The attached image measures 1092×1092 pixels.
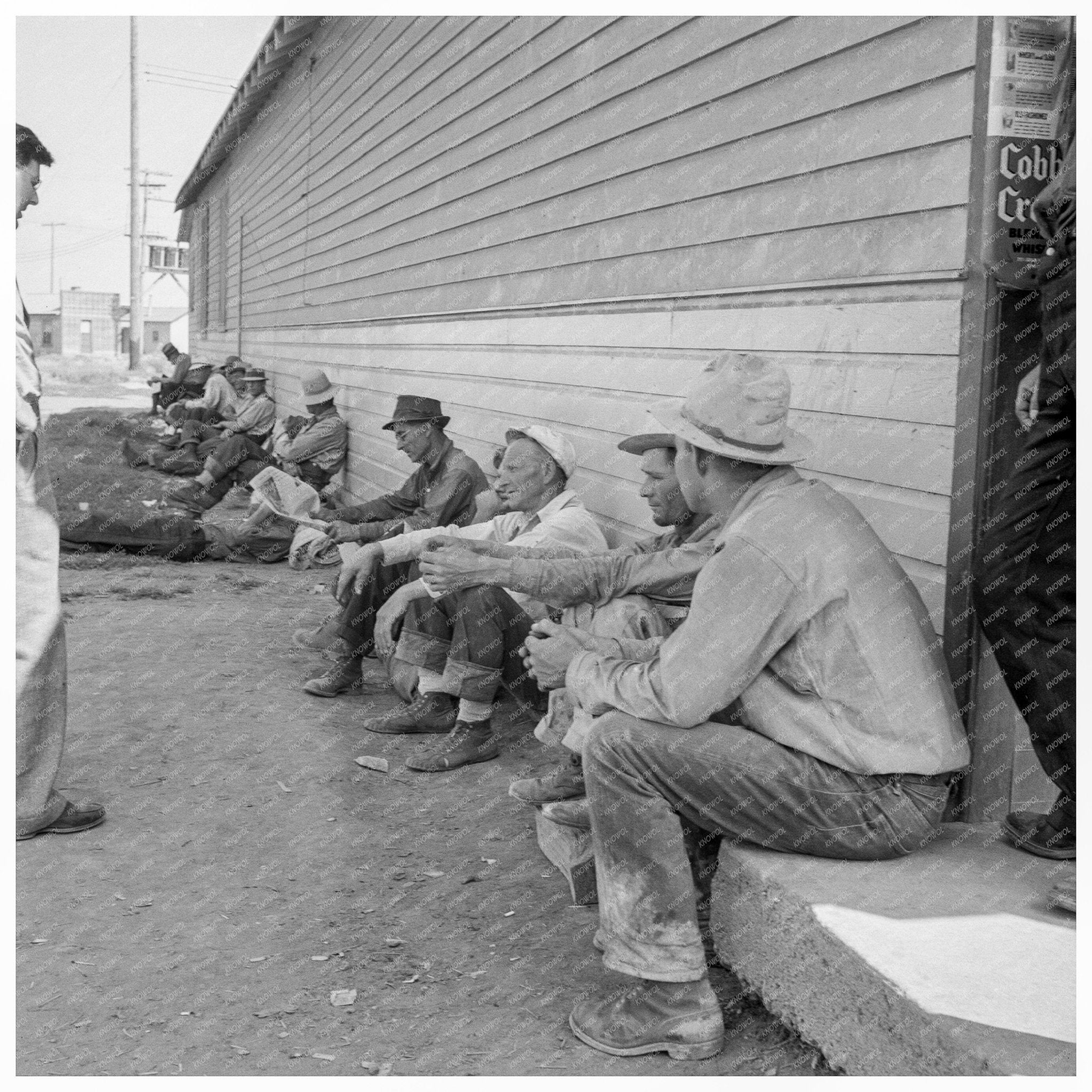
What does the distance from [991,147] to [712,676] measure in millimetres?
1720

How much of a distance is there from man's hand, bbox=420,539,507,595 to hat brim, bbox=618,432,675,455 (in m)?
0.82

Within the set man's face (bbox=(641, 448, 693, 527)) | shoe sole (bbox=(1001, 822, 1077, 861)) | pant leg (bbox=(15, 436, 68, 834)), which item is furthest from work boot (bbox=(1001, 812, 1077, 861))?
pant leg (bbox=(15, 436, 68, 834))

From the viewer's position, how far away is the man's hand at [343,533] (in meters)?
6.92

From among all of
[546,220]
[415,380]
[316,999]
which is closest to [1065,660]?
[316,999]

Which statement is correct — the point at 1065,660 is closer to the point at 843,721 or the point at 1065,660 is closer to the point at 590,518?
the point at 843,721

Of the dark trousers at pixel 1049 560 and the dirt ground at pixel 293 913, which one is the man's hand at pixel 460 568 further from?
the dark trousers at pixel 1049 560

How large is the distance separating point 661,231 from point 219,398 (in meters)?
13.7

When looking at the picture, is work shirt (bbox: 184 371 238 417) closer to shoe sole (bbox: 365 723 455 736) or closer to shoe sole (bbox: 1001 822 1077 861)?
shoe sole (bbox: 365 723 455 736)

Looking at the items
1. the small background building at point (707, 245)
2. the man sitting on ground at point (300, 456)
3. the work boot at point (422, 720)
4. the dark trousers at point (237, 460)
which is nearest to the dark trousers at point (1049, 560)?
the small background building at point (707, 245)

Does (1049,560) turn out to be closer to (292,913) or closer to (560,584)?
(560,584)

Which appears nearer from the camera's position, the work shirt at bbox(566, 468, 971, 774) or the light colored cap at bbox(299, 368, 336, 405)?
the work shirt at bbox(566, 468, 971, 774)

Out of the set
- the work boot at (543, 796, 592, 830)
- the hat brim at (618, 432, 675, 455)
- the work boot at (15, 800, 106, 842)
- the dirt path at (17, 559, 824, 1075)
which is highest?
the hat brim at (618, 432, 675, 455)

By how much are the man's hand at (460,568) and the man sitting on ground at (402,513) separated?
184 cm

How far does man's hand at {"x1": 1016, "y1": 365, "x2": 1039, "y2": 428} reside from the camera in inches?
126
